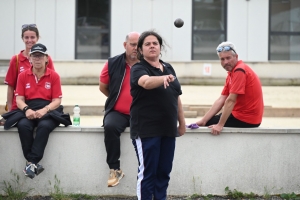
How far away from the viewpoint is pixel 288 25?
21625mm

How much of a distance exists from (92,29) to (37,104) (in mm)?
14638

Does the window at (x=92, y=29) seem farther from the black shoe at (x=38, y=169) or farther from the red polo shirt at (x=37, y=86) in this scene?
the black shoe at (x=38, y=169)

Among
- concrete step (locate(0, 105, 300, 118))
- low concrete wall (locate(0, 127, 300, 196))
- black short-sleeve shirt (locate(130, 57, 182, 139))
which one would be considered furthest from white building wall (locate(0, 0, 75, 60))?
black short-sleeve shirt (locate(130, 57, 182, 139))

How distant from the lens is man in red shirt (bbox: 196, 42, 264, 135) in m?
6.70

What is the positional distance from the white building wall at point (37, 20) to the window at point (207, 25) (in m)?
4.07

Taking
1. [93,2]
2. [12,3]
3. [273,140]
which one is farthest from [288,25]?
[273,140]

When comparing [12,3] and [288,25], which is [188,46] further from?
[12,3]

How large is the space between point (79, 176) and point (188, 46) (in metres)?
14.3

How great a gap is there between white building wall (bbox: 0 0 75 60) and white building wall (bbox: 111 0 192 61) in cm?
150

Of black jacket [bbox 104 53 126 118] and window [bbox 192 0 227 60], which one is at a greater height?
window [bbox 192 0 227 60]

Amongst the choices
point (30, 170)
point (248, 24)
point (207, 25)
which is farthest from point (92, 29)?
point (30, 170)

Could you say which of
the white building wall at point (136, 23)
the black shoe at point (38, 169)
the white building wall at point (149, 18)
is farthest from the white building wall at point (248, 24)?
the black shoe at point (38, 169)

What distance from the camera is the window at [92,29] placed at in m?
20.9

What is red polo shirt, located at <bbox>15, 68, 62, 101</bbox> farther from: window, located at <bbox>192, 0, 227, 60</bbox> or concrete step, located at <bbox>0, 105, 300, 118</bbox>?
window, located at <bbox>192, 0, 227, 60</bbox>
